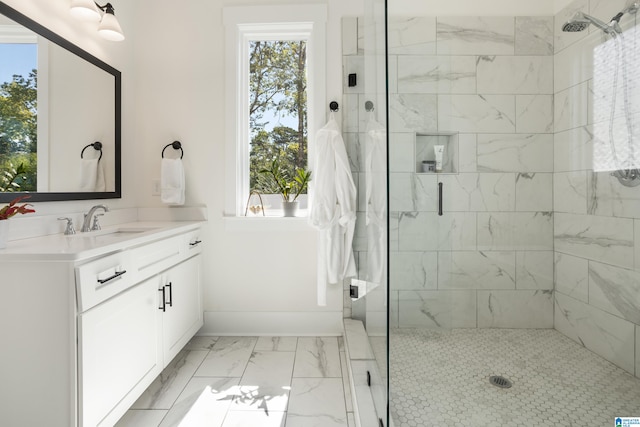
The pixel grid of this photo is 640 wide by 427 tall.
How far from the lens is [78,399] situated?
113 centimetres

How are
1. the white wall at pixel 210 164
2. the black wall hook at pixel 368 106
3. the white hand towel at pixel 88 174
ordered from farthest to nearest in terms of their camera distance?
the white wall at pixel 210 164
the white hand towel at pixel 88 174
the black wall hook at pixel 368 106

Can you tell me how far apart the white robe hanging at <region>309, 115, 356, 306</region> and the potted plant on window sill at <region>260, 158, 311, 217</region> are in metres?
0.15

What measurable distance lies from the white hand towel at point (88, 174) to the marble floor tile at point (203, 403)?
1272mm

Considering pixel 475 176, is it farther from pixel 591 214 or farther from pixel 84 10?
pixel 84 10

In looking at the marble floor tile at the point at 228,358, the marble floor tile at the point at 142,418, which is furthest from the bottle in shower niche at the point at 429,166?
the marble floor tile at the point at 142,418

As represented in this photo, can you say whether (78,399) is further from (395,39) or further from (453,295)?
(395,39)

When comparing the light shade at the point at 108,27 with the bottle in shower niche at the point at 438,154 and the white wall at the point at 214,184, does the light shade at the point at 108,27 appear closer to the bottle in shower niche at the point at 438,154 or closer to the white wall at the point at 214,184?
the white wall at the point at 214,184

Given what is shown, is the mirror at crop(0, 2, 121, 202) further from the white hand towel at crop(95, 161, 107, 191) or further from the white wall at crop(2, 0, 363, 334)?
the white wall at crop(2, 0, 363, 334)

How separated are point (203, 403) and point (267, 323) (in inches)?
32.7

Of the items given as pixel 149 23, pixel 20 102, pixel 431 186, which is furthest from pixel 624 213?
pixel 149 23

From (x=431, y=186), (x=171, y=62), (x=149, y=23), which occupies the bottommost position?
(x=431, y=186)

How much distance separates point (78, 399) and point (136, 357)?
350 mm

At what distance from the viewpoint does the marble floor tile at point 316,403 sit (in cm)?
147

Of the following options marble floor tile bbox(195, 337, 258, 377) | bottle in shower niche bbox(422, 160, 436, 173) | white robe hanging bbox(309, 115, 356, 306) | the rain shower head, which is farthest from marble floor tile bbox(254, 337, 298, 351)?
the rain shower head
